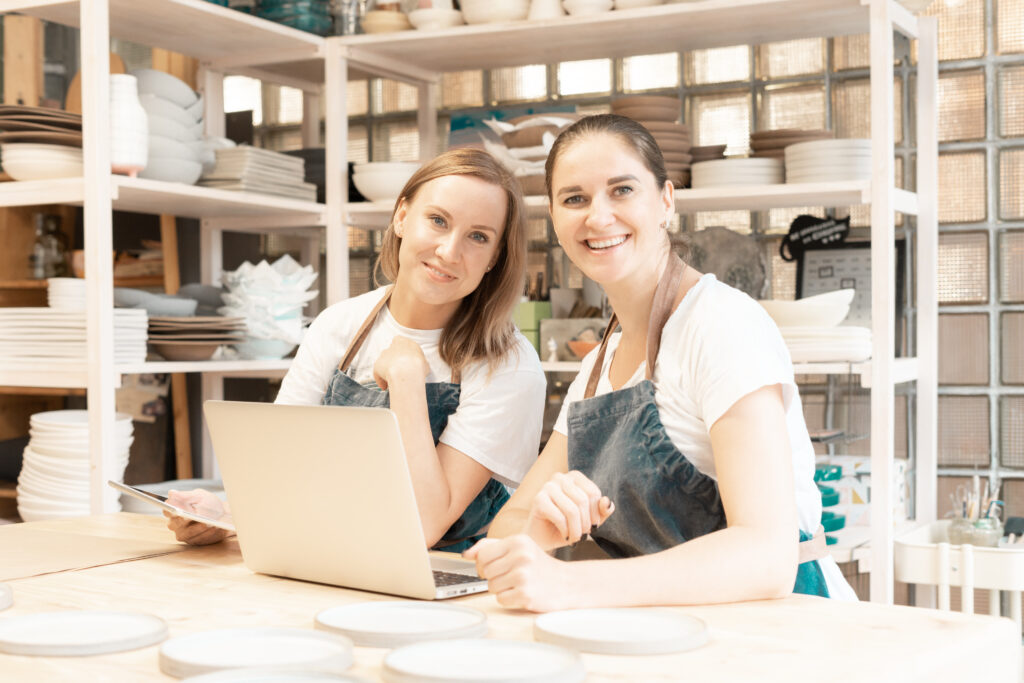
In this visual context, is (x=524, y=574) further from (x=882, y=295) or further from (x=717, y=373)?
(x=882, y=295)

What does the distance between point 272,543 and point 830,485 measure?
177 cm

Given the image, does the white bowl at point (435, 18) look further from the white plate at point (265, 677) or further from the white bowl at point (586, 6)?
the white plate at point (265, 677)

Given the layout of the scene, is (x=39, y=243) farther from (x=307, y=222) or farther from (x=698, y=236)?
(x=698, y=236)

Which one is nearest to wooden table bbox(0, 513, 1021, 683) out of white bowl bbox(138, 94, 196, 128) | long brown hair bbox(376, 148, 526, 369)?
long brown hair bbox(376, 148, 526, 369)

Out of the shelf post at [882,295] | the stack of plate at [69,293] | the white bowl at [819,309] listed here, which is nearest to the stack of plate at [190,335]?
the stack of plate at [69,293]

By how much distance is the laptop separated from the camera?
1175 millimetres

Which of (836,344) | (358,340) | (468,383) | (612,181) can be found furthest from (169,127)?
(836,344)

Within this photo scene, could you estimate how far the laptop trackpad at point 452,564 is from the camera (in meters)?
1.37

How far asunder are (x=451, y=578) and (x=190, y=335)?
5.92ft

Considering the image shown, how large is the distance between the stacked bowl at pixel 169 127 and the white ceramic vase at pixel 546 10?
92cm

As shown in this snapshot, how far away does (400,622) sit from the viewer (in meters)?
1.07

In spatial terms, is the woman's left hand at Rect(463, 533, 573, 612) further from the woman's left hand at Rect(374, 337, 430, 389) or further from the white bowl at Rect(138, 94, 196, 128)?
the white bowl at Rect(138, 94, 196, 128)

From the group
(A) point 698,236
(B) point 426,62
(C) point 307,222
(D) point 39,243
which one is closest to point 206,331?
(C) point 307,222

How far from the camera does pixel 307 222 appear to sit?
10.7 ft
